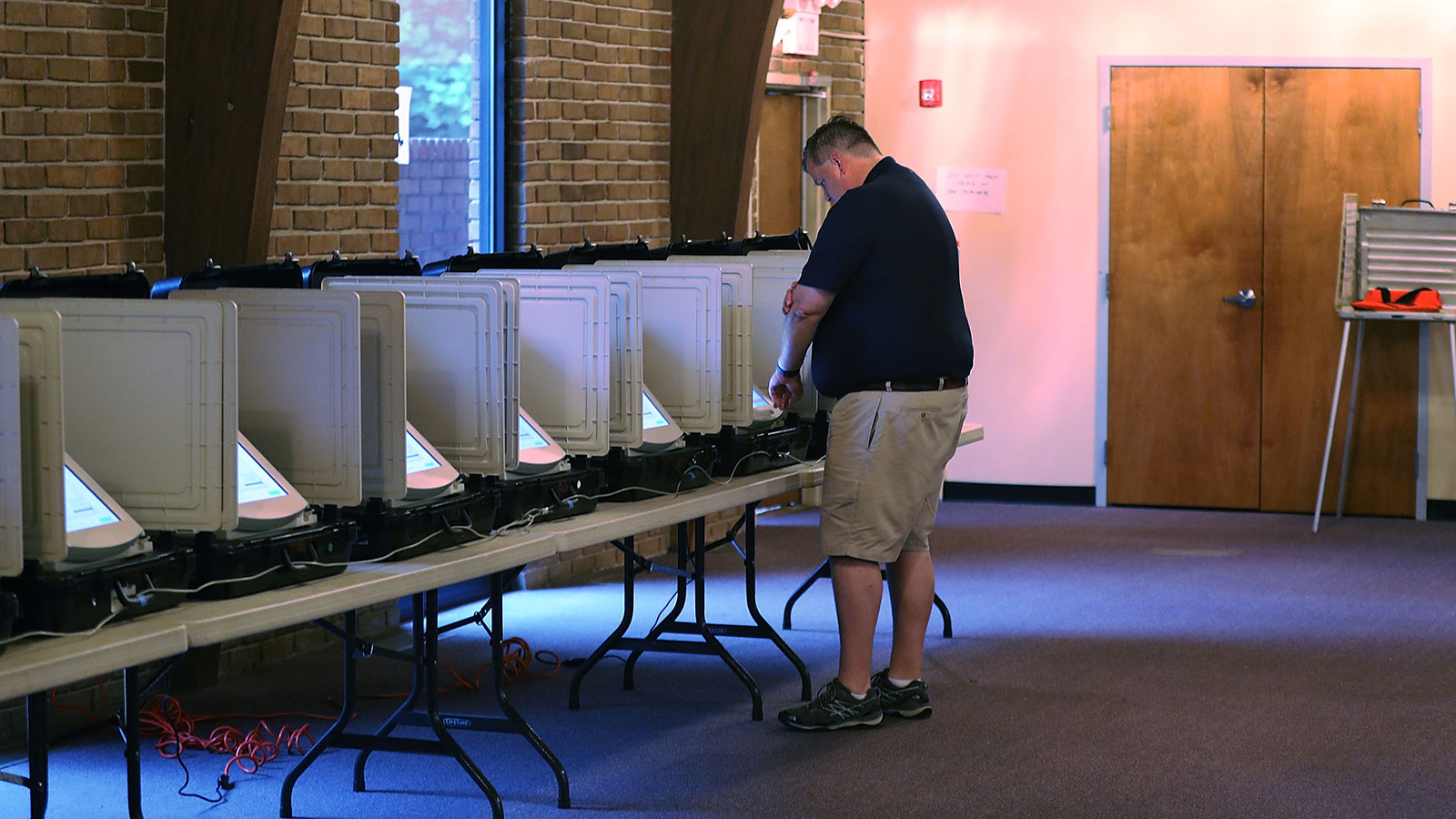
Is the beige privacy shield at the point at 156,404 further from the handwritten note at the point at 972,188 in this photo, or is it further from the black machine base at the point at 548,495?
the handwritten note at the point at 972,188

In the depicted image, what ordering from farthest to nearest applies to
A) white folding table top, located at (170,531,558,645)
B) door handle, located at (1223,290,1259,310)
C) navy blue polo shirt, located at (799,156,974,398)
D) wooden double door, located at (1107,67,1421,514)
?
1. door handle, located at (1223,290,1259,310)
2. wooden double door, located at (1107,67,1421,514)
3. navy blue polo shirt, located at (799,156,974,398)
4. white folding table top, located at (170,531,558,645)

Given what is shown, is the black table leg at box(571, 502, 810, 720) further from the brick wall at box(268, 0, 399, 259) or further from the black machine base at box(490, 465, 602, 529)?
the brick wall at box(268, 0, 399, 259)

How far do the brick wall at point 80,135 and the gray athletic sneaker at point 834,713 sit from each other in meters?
2.07

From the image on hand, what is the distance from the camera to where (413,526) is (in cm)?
345

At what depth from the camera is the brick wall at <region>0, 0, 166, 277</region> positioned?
165 inches

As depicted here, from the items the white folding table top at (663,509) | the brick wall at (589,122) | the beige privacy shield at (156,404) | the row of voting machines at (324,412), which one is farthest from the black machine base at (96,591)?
the brick wall at (589,122)

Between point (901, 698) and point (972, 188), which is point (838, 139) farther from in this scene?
point (972, 188)

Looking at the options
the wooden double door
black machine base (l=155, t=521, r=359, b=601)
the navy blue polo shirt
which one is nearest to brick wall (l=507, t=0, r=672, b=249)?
the navy blue polo shirt

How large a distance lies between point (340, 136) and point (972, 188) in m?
3.97

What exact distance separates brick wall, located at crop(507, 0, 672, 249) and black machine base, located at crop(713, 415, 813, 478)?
1619 mm

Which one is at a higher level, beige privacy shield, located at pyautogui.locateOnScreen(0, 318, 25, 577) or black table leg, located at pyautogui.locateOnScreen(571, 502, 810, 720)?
beige privacy shield, located at pyautogui.locateOnScreen(0, 318, 25, 577)

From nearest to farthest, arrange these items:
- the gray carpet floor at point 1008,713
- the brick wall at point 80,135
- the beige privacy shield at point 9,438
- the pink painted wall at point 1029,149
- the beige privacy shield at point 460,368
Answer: the beige privacy shield at point 9,438
the beige privacy shield at point 460,368
the gray carpet floor at point 1008,713
the brick wall at point 80,135
the pink painted wall at point 1029,149

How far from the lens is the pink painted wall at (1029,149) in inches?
319

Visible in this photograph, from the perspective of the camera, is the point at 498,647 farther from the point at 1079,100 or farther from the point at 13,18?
the point at 1079,100
